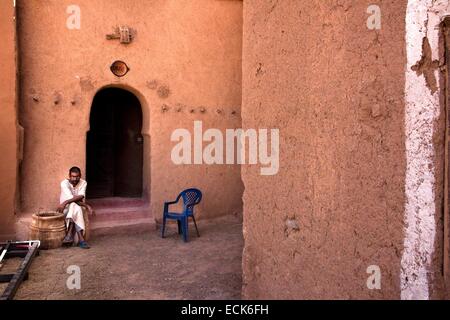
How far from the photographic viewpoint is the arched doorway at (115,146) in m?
8.03

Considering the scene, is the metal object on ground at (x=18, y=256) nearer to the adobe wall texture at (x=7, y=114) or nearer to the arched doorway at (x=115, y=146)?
the adobe wall texture at (x=7, y=114)

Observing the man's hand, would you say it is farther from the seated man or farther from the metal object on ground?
the metal object on ground

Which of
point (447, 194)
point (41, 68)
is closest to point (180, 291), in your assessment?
point (447, 194)

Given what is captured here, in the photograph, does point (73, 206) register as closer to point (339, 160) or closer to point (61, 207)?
point (61, 207)

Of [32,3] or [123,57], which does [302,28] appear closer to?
[123,57]

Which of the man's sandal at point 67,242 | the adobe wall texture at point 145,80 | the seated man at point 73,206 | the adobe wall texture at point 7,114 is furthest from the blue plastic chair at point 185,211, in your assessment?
the adobe wall texture at point 7,114

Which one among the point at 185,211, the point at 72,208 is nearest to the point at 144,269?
the point at 185,211

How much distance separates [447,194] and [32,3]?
6344 millimetres

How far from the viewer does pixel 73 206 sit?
5531 mm

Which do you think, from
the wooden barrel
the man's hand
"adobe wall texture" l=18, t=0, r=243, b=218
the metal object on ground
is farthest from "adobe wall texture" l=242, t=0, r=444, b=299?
"adobe wall texture" l=18, t=0, r=243, b=218

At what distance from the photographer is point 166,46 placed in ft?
22.0

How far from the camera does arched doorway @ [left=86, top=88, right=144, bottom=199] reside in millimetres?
8031

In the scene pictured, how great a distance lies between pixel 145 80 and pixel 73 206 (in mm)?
2448

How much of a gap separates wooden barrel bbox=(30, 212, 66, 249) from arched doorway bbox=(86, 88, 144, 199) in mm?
2570
